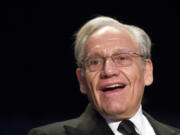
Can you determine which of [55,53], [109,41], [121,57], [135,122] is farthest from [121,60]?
[55,53]

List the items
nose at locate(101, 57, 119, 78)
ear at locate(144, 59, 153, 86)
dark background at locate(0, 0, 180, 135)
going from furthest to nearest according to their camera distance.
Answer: dark background at locate(0, 0, 180, 135)
ear at locate(144, 59, 153, 86)
nose at locate(101, 57, 119, 78)

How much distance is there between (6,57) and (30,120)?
0.60 metres

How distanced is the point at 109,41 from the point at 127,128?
49 cm

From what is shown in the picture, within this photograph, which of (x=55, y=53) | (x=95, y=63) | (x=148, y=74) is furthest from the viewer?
(x=55, y=53)

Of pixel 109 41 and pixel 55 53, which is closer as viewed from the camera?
pixel 109 41

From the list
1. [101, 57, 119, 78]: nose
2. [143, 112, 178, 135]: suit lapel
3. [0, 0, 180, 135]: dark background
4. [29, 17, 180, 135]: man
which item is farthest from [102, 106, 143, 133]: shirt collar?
[0, 0, 180, 135]: dark background

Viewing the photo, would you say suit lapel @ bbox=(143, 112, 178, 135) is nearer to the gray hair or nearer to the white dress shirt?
the white dress shirt

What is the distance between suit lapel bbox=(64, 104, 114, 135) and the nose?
0.90 feet

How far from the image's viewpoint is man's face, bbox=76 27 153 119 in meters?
2.04

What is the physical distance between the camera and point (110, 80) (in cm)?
202

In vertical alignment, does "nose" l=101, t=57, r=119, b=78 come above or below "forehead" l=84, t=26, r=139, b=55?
below

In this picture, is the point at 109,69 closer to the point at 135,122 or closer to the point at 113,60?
the point at 113,60

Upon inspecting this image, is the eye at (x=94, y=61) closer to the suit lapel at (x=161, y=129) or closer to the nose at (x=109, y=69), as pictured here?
the nose at (x=109, y=69)

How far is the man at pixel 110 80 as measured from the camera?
2.05 meters
